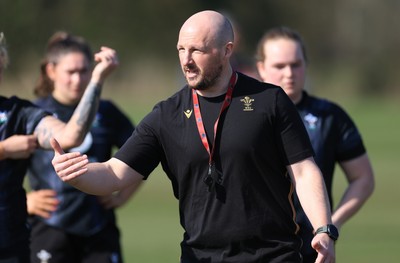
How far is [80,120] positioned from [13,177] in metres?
0.56

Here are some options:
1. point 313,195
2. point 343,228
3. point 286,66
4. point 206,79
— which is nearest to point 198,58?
point 206,79

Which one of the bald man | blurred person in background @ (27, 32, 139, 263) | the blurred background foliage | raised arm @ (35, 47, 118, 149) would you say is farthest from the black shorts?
the blurred background foliage

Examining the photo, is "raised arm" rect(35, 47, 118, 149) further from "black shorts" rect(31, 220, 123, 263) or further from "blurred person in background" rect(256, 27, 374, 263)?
"black shorts" rect(31, 220, 123, 263)

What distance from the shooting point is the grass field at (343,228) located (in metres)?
13.1

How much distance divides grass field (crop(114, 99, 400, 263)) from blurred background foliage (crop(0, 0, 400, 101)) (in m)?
12.5

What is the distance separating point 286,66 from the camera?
290 inches

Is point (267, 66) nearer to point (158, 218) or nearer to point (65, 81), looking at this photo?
point (65, 81)

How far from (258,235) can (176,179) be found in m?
0.58

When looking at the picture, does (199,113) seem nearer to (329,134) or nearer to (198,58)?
(198,58)

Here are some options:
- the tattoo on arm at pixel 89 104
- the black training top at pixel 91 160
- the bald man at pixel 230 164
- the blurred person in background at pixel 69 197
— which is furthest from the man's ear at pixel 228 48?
the black training top at pixel 91 160

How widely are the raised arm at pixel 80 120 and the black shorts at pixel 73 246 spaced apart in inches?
57.5

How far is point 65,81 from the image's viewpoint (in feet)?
26.3

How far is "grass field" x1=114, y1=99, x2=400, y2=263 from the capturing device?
13117mm

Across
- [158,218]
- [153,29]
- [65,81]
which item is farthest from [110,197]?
[153,29]
